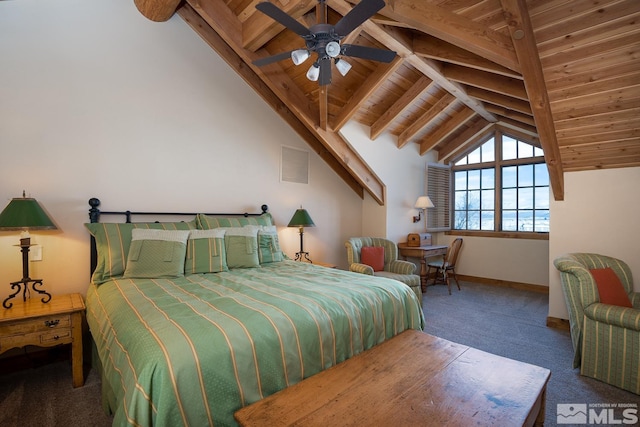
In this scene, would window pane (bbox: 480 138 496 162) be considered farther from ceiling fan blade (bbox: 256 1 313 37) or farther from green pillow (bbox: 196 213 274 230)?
ceiling fan blade (bbox: 256 1 313 37)

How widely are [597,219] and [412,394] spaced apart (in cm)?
319

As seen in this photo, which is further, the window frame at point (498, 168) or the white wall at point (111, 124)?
the window frame at point (498, 168)

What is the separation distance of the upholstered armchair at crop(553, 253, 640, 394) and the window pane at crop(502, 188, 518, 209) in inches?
110

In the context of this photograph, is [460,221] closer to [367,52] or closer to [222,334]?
[367,52]

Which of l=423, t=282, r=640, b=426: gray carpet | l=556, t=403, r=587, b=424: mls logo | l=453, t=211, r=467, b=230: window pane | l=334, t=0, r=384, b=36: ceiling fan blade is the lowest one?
l=556, t=403, r=587, b=424: mls logo

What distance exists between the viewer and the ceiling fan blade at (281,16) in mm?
1813

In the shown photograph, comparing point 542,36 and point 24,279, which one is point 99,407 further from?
point 542,36

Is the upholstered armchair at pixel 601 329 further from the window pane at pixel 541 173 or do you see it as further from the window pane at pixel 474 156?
the window pane at pixel 474 156

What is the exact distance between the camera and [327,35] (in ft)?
6.45

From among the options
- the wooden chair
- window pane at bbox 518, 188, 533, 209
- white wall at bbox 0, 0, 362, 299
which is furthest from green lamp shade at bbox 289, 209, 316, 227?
window pane at bbox 518, 188, 533, 209

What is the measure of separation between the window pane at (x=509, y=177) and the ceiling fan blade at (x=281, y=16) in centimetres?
477

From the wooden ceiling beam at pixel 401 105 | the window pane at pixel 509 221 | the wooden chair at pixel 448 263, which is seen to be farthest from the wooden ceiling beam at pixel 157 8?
the window pane at pixel 509 221

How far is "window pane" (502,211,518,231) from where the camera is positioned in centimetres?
527

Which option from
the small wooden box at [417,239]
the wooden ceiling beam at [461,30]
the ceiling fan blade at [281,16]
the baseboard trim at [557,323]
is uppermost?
the wooden ceiling beam at [461,30]
